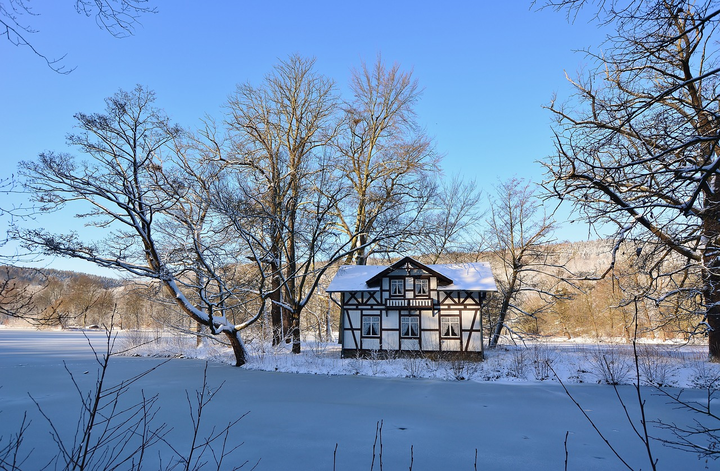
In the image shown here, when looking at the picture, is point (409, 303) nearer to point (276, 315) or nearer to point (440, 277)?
point (440, 277)

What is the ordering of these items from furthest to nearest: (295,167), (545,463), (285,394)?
1. (295,167)
2. (285,394)
3. (545,463)

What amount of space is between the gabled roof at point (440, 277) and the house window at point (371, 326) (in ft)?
4.29

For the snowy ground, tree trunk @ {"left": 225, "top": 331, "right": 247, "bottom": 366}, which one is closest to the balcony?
the snowy ground

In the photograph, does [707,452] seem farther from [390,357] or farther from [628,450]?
[390,357]

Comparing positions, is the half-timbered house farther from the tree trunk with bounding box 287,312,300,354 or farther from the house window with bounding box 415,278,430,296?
the tree trunk with bounding box 287,312,300,354

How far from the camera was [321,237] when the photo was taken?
1820 cm

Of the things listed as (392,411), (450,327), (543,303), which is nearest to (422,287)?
(450,327)

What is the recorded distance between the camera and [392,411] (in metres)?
8.42

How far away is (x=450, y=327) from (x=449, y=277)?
6.75ft

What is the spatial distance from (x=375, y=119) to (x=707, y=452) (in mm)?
20441

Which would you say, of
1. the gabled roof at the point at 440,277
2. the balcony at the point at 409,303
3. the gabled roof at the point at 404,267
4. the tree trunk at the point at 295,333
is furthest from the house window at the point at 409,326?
the tree trunk at the point at 295,333

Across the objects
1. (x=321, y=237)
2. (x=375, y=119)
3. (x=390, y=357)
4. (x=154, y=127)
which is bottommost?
(x=390, y=357)

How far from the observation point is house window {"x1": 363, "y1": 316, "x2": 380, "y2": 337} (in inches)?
716

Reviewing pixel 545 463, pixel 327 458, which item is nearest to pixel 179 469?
pixel 327 458
